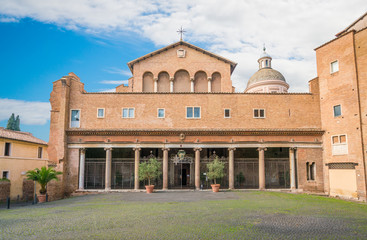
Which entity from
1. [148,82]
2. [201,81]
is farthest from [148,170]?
[201,81]

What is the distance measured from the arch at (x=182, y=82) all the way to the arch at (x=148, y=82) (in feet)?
7.78

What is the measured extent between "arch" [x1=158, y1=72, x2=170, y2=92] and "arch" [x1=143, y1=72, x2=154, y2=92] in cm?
82

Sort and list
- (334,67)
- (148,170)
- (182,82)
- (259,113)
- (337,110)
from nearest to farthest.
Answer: (337,110), (334,67), (148,170), (259,113), (182,82)

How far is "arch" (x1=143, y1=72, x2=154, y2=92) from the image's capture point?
30031 mm

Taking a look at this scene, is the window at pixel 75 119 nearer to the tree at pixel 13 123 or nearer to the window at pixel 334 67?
the window at pixel 334 67

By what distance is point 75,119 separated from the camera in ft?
77.7

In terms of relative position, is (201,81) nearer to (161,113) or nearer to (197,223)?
(161,113)

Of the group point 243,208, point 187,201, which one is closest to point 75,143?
point 187,201

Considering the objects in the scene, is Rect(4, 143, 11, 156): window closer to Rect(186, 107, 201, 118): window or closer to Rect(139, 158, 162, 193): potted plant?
Rect(139, 158, 162, 193): potted plant

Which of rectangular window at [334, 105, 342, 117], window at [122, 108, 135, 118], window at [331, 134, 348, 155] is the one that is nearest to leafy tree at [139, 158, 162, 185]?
window at [122, 108, 135, 118]

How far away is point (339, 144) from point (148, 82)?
59.2 feet

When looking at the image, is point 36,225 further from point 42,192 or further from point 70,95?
point 70,95

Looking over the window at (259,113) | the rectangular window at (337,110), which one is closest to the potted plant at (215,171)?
the window at (259,113)

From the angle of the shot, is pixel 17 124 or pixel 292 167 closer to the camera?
pixel 292 167
